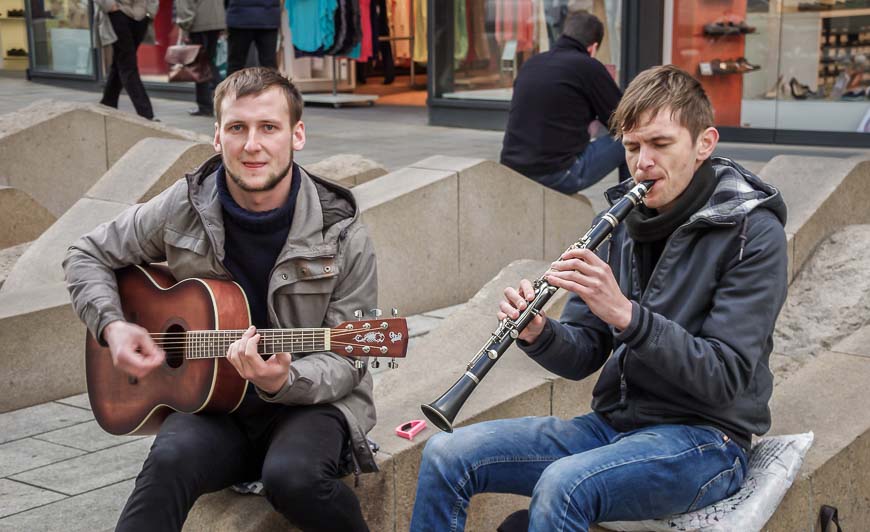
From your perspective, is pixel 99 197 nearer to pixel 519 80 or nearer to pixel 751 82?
pixel 519 80

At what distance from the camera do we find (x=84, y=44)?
16141 mm

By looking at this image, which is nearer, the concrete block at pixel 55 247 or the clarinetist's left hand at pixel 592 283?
the clarinetist's left hand at pixel 592 283

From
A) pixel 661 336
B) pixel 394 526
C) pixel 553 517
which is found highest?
pixel 661 336

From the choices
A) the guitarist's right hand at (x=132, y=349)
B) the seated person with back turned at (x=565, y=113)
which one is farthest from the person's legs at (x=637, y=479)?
the seated person with back turned at (x=565, y=113)

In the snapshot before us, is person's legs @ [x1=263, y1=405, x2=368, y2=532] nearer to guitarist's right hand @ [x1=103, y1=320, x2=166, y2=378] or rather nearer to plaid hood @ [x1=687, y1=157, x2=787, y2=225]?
guitarist's right hand @ [x1=103, y1=320, x2=166, y2=378]

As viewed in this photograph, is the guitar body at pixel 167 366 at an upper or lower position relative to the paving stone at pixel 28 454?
upper

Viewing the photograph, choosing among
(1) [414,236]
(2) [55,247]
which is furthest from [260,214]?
(2) [55,247]

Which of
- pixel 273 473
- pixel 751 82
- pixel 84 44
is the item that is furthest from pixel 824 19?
pixel 84 44

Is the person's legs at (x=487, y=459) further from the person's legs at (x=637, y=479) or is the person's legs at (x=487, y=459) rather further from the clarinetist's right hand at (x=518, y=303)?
Result: the clarinetist's right hand at (x=518, y=303)

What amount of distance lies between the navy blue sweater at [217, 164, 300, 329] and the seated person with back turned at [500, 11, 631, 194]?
407 cm

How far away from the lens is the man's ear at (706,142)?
2.82m

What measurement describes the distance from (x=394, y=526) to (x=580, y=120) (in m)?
4.17

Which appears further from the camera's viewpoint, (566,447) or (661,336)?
(566,447)

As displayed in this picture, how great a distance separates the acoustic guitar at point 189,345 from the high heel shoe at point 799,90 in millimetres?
8229
